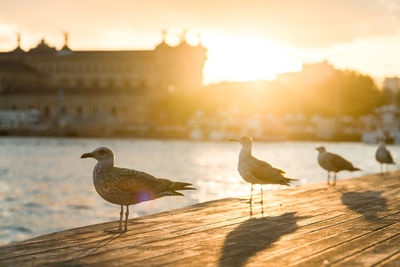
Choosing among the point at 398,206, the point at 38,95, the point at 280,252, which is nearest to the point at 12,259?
the point at 280,252

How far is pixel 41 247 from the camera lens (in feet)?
16.3

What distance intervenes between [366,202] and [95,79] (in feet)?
376

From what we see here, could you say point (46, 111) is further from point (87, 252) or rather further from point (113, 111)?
point (87, 252)

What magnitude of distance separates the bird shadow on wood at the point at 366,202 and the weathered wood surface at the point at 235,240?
0.03 meters

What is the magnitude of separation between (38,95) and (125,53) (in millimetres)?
24561

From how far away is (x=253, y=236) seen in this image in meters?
5.59

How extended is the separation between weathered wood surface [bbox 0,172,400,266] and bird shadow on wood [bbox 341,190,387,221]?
0.09 ft

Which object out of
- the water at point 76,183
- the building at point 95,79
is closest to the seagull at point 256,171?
the water at point 76,183

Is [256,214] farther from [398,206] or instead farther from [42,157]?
[42,157]

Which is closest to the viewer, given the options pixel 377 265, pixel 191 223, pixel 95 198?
pixel 377 265

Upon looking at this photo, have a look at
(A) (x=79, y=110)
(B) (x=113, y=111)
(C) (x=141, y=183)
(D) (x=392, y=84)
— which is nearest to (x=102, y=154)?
(C) (x=141, y=183)

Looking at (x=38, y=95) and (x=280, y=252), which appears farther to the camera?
(x=38, y=95)

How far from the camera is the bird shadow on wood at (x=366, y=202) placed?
7.28m

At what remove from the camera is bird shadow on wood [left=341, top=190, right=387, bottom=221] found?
23.9 feet
